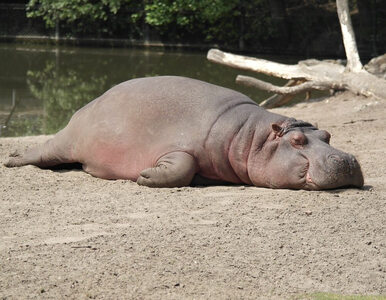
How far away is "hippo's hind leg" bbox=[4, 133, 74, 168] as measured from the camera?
7.16 m

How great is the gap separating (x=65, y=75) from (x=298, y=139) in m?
11.4

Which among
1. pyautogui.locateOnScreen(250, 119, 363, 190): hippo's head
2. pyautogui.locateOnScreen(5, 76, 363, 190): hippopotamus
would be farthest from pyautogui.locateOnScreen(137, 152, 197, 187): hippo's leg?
pyautogui.locateOnScreen(250, 119, 363, 190): hippo's head

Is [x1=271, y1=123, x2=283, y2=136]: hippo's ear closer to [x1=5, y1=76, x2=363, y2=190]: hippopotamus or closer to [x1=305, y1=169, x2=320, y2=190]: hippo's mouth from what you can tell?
[x1=5, y1=76, x2=363, y2=190]: hippopotamus

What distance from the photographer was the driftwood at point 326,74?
10508 millimetres

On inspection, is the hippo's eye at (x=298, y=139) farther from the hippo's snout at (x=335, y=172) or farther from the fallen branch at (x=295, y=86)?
the fallen branch at (x=295, y=86)

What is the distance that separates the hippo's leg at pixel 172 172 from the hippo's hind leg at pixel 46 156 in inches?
43.4

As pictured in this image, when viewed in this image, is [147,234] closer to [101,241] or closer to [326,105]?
[101,241]

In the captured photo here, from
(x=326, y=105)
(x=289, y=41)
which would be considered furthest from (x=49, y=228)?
(x=289, y=41)

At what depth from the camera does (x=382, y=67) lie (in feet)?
36.9

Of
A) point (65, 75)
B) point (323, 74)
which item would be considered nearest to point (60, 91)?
point (65, 75)

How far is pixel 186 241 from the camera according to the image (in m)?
4.82

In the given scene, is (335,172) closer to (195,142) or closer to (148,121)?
(195,142)

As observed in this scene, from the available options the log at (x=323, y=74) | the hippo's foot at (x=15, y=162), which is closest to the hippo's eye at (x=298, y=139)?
the hippo's foot at (x=15, y=162)

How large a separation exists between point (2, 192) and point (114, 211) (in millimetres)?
1214
